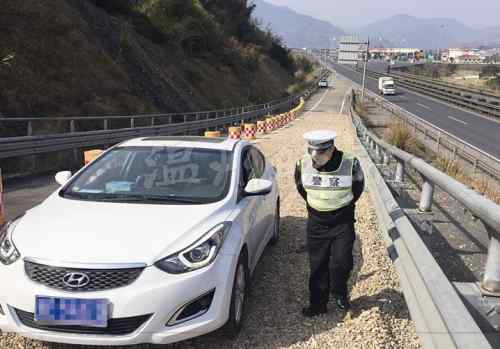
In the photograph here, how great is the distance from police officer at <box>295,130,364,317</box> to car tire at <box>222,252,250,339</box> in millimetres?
680

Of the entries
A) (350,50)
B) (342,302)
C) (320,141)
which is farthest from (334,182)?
(350,50)

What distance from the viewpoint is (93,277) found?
3.36 meters

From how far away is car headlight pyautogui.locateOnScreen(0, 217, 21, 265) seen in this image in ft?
11.8

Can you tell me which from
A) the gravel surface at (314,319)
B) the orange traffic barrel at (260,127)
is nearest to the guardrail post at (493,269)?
the gravel surface at (314,319)

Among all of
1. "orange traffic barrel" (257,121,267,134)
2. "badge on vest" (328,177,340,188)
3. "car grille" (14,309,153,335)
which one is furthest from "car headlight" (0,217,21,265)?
"orange traffic barrel" (257,121,267,134)

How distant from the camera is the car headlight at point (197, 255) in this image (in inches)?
139

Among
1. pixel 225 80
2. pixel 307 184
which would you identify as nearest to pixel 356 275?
pixel 307 184

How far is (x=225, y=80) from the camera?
45.2 meters

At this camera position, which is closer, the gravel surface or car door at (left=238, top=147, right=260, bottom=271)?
the gravel surface

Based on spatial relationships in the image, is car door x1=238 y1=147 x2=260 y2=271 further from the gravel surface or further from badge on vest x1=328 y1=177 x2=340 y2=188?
badge on vest x1=328 y1=177 x2=340 y2=188

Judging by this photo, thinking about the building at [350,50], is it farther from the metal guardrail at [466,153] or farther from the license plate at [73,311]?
the license plate at [73,311]

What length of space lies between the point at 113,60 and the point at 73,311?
2389 cm

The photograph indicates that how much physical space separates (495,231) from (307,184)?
1.78m

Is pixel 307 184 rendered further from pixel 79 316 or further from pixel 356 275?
pixel 79 316
